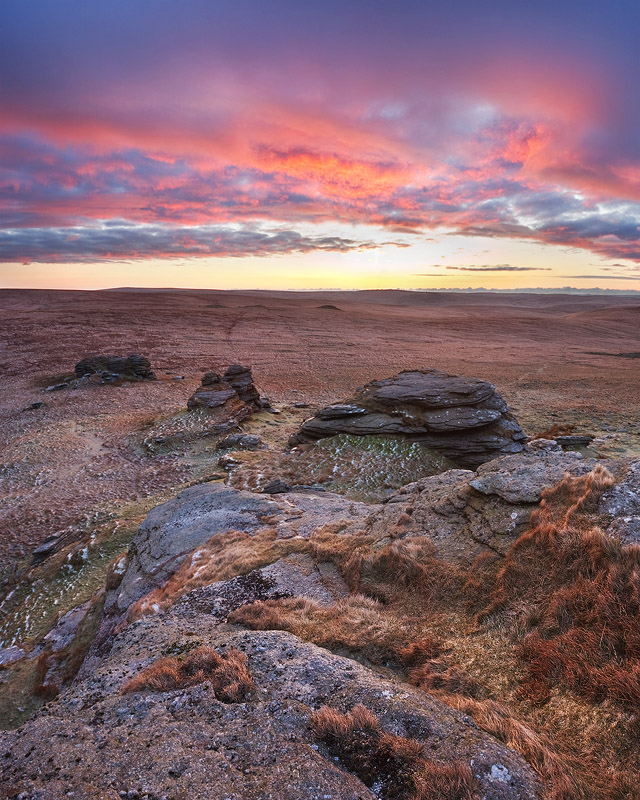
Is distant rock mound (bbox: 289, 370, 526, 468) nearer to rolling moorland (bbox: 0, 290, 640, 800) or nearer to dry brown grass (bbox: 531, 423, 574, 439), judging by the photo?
rolling moorland (bbox: 0, 290, 640, 800)

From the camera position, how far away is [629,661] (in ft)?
14.6

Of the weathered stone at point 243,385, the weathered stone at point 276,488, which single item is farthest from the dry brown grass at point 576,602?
the weathered stone at point 243,385

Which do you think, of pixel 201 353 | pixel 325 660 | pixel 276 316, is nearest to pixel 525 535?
pixel 325 660

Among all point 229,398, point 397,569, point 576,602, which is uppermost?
point 576,602

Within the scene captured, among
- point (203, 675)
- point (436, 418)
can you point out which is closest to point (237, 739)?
point (203, 675)

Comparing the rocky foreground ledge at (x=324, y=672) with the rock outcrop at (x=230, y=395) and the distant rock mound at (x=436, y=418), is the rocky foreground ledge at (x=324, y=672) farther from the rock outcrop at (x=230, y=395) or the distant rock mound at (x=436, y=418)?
the rock outcrop at (x=230, y=395)

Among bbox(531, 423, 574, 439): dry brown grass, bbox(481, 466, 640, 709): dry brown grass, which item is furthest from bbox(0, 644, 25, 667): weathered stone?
bbox(531, 423, 574, 439): dry brown grass

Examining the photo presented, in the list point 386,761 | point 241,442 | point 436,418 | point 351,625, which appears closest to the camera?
point 386,761

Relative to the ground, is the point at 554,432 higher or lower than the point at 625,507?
lower

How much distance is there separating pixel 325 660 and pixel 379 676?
71 cm

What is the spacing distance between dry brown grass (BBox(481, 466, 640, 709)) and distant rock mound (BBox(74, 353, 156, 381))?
4234 centimetres

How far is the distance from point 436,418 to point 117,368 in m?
33.8

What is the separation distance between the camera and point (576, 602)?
5363 mm

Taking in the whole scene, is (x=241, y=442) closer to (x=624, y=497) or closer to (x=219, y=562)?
(x=219, y=562)
